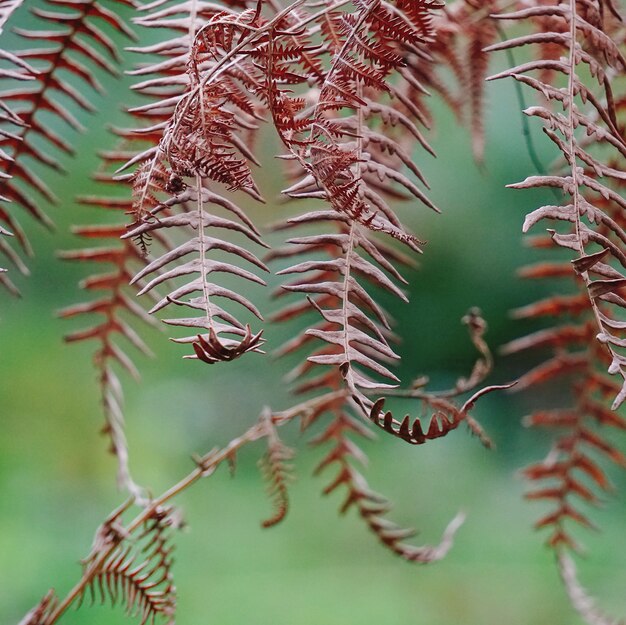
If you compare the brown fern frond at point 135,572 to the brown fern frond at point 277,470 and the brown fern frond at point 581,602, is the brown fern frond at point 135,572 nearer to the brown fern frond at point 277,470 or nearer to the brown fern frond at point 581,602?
the brown fern frond at point 277,470

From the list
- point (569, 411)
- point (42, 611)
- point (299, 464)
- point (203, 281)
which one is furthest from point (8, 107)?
point (299, 464)

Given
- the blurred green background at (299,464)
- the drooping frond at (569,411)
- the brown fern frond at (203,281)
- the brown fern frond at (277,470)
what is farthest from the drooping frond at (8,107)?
the blurred green background at (299,464)

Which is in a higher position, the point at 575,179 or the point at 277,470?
the point at 575,179

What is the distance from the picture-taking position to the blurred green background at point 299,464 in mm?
1242

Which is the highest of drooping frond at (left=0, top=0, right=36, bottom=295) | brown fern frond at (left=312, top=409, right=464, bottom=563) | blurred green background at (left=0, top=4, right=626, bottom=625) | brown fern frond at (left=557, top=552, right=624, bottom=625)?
drooping frond at (left=0, top=0, right=36, bottom=295)

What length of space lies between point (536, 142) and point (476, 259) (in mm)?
292

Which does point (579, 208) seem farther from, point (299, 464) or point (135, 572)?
point (299, 464)

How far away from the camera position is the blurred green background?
1.24 metres

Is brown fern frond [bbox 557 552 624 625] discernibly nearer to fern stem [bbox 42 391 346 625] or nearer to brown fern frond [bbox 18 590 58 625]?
fern stem [bbox 42 391 346 625]

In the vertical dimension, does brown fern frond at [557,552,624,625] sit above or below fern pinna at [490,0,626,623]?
below

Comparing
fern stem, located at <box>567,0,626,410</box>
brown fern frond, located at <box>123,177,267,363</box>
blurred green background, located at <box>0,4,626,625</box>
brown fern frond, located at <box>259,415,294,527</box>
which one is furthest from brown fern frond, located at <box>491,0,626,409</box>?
blurred green background, located at <box>0,4,626,625</box>

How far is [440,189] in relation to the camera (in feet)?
5.83

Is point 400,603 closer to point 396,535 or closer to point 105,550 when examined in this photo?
point 396,535

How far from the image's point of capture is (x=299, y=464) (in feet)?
5.57
